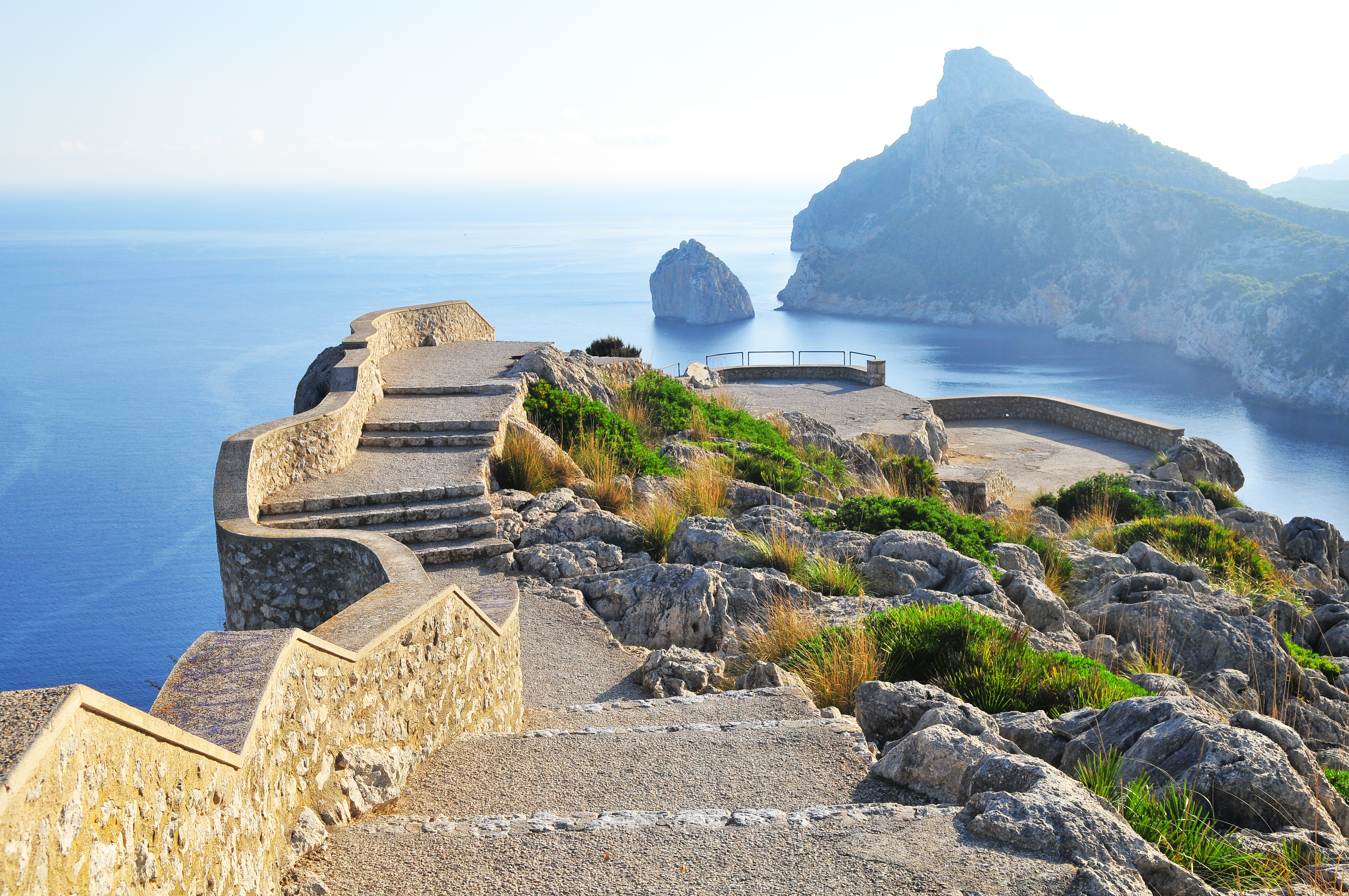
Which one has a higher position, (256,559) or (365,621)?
(365,621)

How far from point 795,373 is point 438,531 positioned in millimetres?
20797

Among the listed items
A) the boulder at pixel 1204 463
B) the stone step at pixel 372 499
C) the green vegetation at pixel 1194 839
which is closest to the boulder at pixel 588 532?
the stone step at pixel 372 499

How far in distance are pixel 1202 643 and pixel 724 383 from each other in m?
20.5

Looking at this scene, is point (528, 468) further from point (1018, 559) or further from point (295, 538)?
point (1018, 559)

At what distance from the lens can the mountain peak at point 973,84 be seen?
615 ft

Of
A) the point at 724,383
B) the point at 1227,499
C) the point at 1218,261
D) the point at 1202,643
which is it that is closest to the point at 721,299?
the point at 1218,261

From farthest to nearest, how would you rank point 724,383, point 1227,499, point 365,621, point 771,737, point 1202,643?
point 724,383
point 1227,499
point 1202,643
point 771,737
point 365,621

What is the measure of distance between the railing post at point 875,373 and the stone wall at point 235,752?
2360 centimetres

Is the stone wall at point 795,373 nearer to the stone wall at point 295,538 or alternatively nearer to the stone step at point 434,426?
the stone step at point 434,426

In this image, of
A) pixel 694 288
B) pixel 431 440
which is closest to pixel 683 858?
pixel 431 440

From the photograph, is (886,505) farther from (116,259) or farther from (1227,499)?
(116,259)

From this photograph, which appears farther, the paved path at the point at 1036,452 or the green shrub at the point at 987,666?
the paved path at the point at 1036,452

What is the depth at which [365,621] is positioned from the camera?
3.87 meters

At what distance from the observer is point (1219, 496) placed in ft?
56.7
